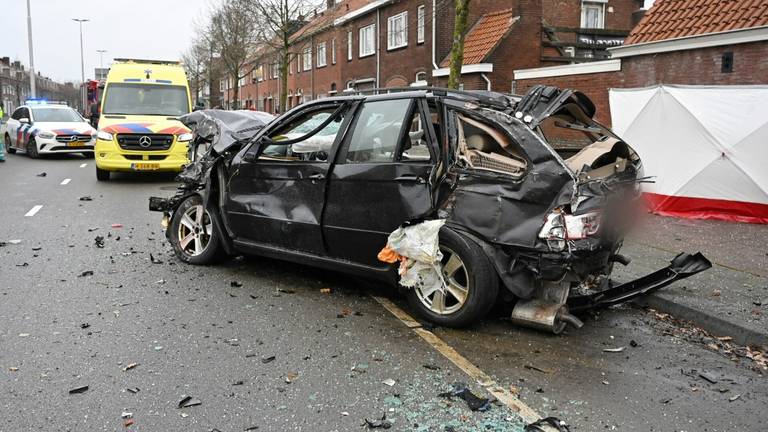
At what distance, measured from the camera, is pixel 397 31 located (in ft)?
91.7

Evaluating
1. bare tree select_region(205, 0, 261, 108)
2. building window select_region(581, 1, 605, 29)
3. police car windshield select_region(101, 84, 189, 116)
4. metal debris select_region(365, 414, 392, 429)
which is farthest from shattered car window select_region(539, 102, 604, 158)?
bare tree select_region(205, 0, 261, 108)

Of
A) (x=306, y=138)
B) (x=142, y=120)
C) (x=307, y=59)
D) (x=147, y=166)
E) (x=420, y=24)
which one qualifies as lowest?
(x=147, y=166)

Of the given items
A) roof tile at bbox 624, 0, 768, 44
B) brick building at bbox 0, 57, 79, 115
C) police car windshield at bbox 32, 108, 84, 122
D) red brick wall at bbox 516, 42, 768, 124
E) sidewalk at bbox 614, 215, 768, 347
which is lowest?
sidewalk at bbox 614, 215, 768, 347

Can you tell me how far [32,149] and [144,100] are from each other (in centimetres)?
780

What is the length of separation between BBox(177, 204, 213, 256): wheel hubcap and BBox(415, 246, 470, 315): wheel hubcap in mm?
2752

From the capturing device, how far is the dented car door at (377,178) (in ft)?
16.5

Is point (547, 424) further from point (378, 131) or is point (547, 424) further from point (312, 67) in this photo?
point (312, 67)

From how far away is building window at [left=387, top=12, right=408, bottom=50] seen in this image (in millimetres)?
27359

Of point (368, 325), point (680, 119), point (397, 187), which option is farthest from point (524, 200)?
point (680, 119)

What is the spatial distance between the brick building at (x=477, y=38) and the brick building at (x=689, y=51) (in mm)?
6419

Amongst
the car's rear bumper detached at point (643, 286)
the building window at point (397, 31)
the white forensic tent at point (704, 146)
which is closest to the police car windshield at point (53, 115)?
the building window at point (397, 31)

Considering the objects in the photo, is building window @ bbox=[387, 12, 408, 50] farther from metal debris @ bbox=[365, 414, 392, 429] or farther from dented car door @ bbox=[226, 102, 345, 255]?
metal debris @ bbox=[365, 414, 392, 429]

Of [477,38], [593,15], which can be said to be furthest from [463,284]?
[593,15]

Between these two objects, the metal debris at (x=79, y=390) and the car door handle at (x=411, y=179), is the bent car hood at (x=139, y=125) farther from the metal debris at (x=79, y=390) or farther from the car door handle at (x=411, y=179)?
the metal debris at (x=79, y=390)
